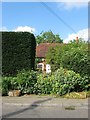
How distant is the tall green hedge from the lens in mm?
17094

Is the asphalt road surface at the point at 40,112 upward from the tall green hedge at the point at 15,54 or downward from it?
downward

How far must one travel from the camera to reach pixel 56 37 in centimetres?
9069

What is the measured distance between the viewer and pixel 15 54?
17.1 metres

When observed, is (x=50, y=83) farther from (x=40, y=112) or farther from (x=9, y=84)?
(x=40, y=112)

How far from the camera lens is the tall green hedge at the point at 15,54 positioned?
56.1ft

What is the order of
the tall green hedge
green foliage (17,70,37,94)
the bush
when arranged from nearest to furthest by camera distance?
the bush → green foliage (17,70,37,94) → the tall green hedge

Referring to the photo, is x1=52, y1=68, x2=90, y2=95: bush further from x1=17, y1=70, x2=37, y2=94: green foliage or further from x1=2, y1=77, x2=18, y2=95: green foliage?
x1=2, y1=77, x2=18, y2=95: green foliage

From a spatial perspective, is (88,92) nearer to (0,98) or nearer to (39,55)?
(0,98)

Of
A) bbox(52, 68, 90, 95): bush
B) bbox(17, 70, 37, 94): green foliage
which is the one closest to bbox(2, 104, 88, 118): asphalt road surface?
bbox(52, 68, 90, 95): bush

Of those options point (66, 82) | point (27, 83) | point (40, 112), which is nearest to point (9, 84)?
point (27, 83)

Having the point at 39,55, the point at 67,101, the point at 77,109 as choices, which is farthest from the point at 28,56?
the point at 39,55

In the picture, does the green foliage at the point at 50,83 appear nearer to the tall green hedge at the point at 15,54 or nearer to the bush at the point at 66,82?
the bush at the point at 66,82

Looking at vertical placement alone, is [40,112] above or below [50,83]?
below

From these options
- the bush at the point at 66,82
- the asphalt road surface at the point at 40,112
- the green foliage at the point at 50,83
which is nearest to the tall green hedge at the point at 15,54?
the green foliage at the point at 50,83
